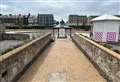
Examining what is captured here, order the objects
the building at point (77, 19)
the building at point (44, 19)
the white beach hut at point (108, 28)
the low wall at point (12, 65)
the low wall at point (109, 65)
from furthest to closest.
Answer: the building at point (44, 19)
the building at point (77, 19)
the white beach hut at point (108, 28)
the low wall at point (109, 65)
the low wall at point (12, 65)

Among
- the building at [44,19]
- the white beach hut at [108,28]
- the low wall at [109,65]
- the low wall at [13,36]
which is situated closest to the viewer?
the low wall at [109,65]

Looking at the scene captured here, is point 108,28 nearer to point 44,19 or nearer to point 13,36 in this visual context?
point 13,36

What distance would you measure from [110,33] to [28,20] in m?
102

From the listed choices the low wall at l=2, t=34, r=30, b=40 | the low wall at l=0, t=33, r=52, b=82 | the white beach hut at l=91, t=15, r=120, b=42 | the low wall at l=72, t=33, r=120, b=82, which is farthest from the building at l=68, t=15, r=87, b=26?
the low wall at l=0, t=33, r=52, b=82

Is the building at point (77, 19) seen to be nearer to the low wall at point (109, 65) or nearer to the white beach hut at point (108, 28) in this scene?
the white beach hut at point (108, 28)

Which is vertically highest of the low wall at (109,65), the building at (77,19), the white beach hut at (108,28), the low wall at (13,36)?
the building at (77,19)

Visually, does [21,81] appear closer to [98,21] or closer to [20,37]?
[98,21]

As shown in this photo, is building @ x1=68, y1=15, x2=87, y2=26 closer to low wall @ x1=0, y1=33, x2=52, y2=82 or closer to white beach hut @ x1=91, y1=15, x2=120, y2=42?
white beach hut @ x1=91, y1=15, x2=120, y2=42

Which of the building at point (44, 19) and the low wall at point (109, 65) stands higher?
the building at point (44, 19)

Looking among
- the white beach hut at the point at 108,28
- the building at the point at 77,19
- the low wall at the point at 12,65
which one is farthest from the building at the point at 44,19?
the low wall at the point at 12,65

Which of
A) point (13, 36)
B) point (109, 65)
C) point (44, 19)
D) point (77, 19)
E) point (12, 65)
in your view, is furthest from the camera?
point (44, 19)

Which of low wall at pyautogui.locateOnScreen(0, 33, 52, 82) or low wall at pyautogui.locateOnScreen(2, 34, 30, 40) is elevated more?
low wall at pyautogui.locateOnScreen(0, 33, 52, 82)

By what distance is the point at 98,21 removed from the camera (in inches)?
816

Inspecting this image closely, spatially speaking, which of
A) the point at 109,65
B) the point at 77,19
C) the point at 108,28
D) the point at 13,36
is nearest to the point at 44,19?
the point at 77,19
